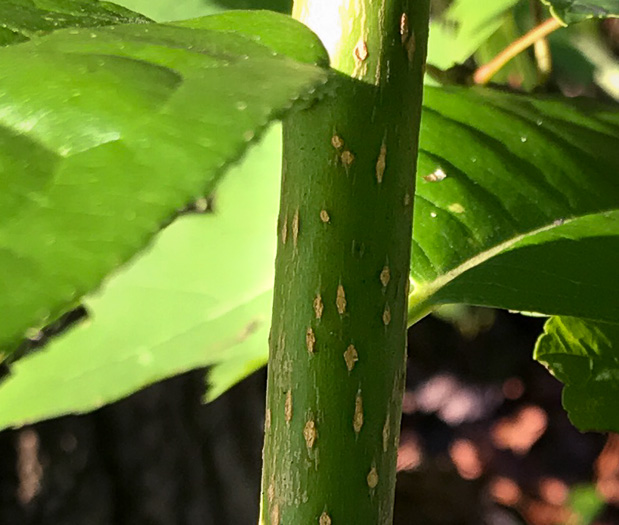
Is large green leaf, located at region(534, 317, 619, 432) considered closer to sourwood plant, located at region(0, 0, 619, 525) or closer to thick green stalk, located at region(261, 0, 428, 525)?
sourwood plant, located at region(0, 0, 619, 525)

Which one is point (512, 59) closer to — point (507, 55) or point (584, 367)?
point (507, 55)

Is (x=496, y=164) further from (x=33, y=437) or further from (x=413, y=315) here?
(x=33, y=437)

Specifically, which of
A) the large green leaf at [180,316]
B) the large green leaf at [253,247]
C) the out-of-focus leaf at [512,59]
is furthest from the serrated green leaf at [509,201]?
the out-of-focus leaf at [512,59]

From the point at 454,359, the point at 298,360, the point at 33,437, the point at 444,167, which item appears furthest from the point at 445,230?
the point at 454,359

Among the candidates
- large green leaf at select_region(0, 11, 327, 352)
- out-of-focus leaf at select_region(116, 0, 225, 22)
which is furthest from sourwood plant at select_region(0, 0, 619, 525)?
out-of-focus leaf at select_region(116, 0, 225, 22)

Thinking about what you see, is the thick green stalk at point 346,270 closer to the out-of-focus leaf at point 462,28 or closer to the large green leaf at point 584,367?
the large green leaf at point 584,367

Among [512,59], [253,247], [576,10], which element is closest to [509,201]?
[576,10]
